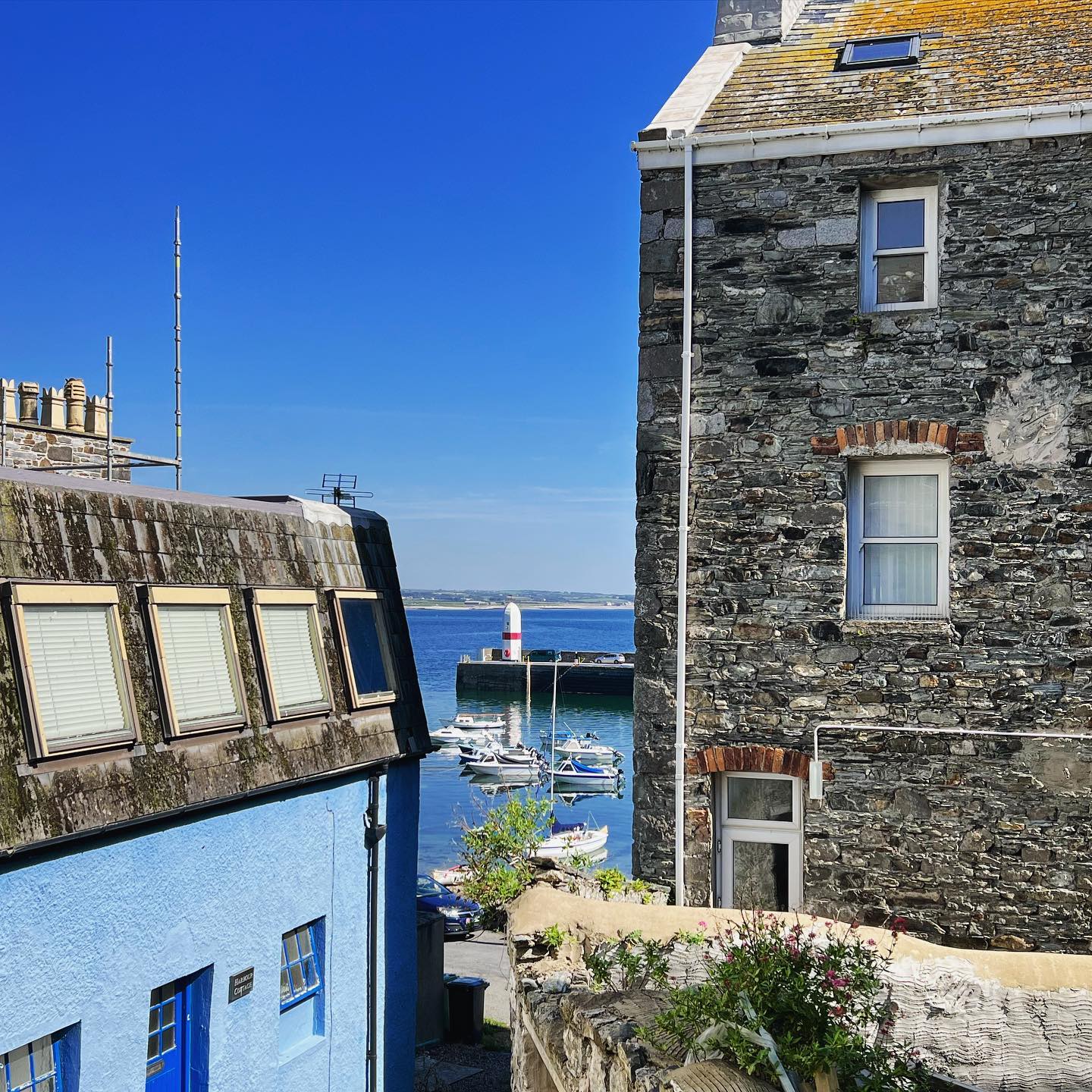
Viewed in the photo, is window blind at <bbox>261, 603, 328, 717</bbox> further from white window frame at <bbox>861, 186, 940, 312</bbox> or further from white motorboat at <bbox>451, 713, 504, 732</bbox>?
white motorboat at <bbox>451, 713, 504, 732</bbox>

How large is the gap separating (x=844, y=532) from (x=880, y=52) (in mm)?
4957

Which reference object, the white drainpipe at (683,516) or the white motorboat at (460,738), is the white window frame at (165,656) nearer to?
the white drainpipe at (683,516)

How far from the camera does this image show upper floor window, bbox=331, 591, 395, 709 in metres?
11.0

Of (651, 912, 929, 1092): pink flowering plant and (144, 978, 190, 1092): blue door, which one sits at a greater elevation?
(651, 912, 929, 1092): pink flowering plant

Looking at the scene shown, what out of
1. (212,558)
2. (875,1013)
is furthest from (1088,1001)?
(212,558)

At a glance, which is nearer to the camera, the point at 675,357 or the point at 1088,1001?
the point at 1088,1001

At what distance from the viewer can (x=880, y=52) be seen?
11781 mm

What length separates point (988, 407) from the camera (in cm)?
1005

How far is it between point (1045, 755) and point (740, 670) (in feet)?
8.35

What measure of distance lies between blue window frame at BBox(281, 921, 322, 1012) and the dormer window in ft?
30.7

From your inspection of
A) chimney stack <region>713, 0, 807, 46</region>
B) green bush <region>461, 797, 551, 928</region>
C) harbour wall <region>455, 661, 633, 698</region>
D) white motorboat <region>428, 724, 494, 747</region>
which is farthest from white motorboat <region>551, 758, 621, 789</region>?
chimney stack <region>713, 0, 807, 46</region>

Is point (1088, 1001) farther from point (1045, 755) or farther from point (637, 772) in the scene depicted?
point (637, 772)

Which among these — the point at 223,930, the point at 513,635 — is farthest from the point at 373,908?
the point at 513,635

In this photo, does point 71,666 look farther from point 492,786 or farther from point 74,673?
point 492,786
